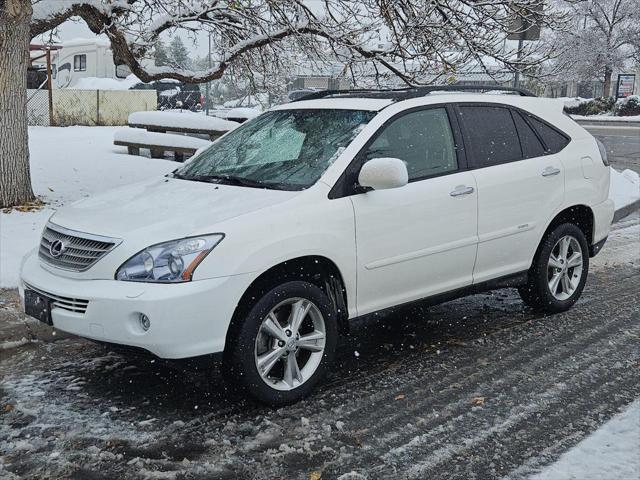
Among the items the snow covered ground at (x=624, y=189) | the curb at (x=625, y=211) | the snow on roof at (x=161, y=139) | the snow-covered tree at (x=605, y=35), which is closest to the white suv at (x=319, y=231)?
the curb at (x=625, y=211)

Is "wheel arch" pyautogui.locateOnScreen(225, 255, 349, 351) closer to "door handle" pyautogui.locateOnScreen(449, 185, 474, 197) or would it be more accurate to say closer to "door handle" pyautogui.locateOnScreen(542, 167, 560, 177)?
"door handle" pyautogui.locateOnScreen(449, 185, 474, 197)

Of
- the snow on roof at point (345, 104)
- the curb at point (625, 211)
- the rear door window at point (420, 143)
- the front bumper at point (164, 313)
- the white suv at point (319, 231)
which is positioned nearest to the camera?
the front bumper at point (164, 313)

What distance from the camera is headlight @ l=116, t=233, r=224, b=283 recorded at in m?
3.78

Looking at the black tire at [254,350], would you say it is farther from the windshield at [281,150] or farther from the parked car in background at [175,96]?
the parked car in background at [175,96]

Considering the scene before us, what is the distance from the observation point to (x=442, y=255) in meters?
4.89

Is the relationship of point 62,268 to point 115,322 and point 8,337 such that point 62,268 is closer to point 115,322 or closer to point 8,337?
point 115,322

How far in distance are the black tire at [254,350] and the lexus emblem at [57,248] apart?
1.13 m

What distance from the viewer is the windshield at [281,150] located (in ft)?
15.0

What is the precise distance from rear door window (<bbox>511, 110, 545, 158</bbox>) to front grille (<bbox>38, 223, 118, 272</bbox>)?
3228 mm

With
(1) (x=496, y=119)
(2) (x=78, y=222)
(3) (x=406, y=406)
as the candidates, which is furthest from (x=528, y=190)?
(2) (x=78, y=222)

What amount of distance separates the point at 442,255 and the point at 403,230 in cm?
43

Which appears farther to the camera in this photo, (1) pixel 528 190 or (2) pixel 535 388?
(1) pixel 528 190

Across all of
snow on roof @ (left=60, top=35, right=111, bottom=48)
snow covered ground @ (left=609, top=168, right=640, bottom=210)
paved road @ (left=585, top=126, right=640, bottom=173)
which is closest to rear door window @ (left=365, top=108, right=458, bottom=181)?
snow covered ground @ (left=609, top=168, right=640, bottom=210)

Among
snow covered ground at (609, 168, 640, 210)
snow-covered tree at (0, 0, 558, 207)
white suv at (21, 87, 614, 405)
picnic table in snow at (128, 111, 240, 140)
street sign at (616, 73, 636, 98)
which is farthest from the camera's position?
street sign at (616, 73, 636, 98)
